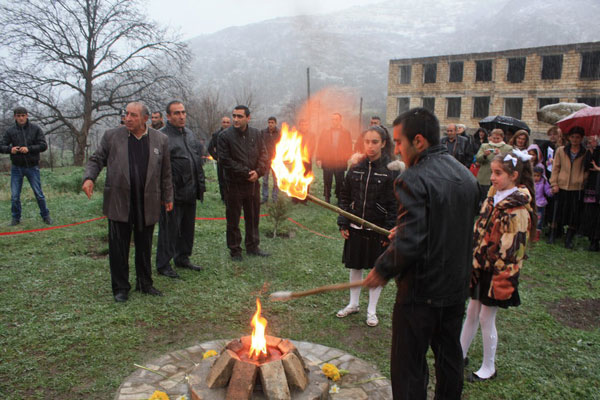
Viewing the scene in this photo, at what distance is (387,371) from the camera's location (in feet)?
12.6

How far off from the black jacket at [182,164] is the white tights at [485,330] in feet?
13.4

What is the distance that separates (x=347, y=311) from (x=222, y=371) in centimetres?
220

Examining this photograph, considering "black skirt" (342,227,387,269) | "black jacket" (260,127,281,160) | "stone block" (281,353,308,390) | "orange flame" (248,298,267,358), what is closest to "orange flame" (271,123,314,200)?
"orange flame" (248,298,267,358)

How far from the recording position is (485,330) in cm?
364

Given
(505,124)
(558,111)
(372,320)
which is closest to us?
(372,320)

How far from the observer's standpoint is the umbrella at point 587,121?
25.6 feet

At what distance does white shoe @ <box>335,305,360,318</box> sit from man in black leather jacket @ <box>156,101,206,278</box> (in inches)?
93.8

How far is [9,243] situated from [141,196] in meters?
3.93

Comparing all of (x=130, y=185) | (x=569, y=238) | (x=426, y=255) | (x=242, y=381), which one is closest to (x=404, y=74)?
(x=569, y=238)

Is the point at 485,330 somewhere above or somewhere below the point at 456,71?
below

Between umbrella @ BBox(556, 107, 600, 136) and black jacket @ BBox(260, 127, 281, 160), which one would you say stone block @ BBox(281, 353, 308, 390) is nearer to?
black jacket @ BBox(260, 127, 281, 160)

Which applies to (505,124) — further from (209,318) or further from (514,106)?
(514,106)

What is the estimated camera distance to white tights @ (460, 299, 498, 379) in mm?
3586

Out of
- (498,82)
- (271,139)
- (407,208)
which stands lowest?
(407,208)
